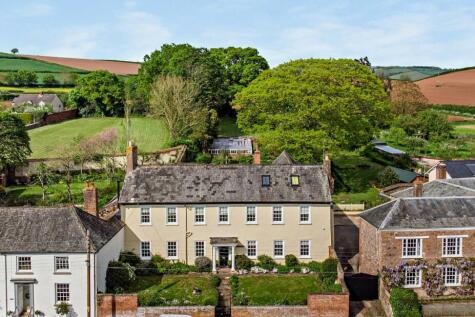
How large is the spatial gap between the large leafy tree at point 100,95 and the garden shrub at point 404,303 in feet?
243

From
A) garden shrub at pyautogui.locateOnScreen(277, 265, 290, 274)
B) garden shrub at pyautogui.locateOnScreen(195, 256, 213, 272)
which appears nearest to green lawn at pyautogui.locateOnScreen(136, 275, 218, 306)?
garden shrub at pyautogui.locateOnScreen(195, 256, 213, 272)

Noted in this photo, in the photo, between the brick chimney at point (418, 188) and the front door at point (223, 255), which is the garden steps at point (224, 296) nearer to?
the front door at point (223, 255)

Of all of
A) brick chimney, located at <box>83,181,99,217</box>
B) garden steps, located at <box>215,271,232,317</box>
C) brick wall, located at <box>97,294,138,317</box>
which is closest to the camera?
brick wall, located at <box>97,294,138,317</box>

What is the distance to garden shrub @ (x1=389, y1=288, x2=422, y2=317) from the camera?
3341cm

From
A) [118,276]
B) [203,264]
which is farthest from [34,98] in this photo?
[118,276]

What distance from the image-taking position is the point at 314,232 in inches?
1656

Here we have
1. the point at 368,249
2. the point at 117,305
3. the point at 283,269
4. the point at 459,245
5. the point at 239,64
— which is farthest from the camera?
the point at 239,64

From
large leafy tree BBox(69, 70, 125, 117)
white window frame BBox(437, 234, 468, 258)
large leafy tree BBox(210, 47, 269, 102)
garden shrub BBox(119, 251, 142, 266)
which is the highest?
large leafy tree BBox(210, 47, 269, 102)

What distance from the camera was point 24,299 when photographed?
35.4 m

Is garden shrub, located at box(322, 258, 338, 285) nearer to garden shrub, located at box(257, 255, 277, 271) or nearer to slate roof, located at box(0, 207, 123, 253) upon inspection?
garden shrub, located at box(257, 255, 277, 271)

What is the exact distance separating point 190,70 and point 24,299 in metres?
55.5

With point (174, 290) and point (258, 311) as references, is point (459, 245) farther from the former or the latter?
point (174, 290)

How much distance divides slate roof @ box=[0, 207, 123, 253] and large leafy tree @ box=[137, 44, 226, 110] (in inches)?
1804

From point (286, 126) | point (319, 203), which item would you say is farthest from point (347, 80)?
point (319, 203)
